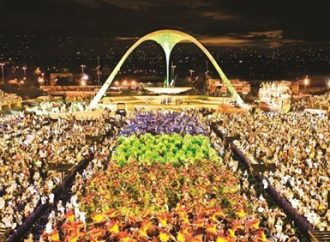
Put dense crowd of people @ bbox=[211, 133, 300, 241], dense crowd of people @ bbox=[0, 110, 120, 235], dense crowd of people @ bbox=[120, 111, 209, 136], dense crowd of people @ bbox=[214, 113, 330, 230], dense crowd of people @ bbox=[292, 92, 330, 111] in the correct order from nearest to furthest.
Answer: dense crowd of people @ bbox=[211, 133, 300, 241]
dense crowd of people @ bbox=[0, 110, 120, 235]
dense crowd of people @ bbox=[214, 113, 330, 230]
dense crowd of people @ bbox=[120, 111, 209, 136]
dense crowd of people @ bbox=[292, 92, 330, 111]

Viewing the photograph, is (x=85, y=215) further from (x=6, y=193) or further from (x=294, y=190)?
(x=294, y=190)

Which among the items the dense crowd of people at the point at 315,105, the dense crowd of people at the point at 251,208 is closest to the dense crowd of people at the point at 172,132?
the dense crowd of people at the point at 251,208

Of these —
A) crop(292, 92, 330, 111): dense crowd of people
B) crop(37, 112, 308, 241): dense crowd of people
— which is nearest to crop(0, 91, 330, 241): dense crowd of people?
crop(37, 112, 308, 241): dense crowd of people

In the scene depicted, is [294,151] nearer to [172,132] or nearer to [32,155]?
[172,132]

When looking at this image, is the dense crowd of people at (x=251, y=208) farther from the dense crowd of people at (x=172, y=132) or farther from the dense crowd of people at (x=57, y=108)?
the dense crowd of people at (x=57, y=108)

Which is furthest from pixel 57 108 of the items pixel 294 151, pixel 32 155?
pixel 294 151

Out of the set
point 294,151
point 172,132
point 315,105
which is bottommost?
point 315,105

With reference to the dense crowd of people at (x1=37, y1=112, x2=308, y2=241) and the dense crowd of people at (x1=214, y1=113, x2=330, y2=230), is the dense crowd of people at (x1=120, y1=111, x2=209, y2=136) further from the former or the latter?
the dense crowd of people at (x1=37, y1=112, x2=308, y2=241)
